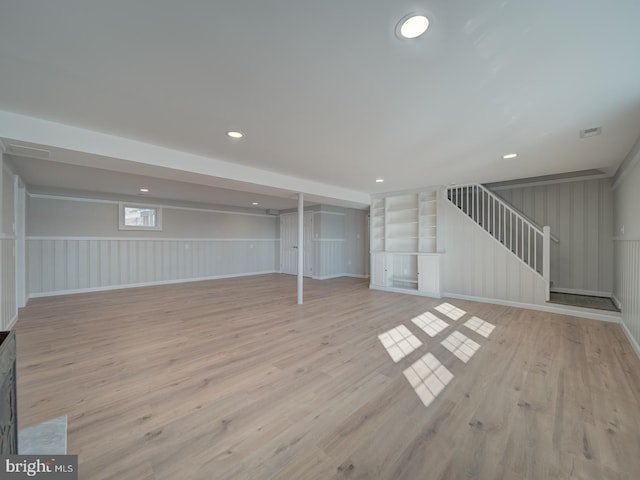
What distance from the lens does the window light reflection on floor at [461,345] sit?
2717mm

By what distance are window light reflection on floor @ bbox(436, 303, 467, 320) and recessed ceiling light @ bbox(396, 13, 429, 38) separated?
383 centimetres

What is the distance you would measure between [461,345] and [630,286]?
2.54 m

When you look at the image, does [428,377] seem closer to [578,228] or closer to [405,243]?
[405,243]

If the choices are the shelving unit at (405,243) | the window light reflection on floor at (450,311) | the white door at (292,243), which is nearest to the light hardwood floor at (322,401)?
the window light reflection on floor at (450,311)

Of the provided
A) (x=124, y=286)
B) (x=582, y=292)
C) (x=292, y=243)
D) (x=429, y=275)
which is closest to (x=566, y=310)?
(x=582, y=292)

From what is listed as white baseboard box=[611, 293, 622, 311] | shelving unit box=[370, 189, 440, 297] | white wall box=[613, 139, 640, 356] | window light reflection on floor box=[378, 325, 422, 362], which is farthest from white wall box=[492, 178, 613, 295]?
window light reflection on floor box=[378, 325, 422, 362]

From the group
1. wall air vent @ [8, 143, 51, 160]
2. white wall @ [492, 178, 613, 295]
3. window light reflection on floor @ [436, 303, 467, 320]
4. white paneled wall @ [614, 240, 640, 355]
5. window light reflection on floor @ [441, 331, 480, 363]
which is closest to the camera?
wall air vent @ [8, 143, 51, 160]

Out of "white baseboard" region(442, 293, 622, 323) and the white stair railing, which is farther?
the white stair railing

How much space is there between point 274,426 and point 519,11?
271 centimetres

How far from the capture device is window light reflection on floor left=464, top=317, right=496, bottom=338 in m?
3.41

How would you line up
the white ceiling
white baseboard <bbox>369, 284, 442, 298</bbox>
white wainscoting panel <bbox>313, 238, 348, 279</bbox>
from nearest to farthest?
the white ceiling < white baseboard <bbox>369, 284, 442, 298</bbox> < white wainscoting panel <bbox>313, 238, 348, 279</bbox>

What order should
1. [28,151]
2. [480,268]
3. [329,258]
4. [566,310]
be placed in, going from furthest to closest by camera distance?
[329,258] → [480,268] → [566,310] → [28,151]

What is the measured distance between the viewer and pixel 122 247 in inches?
254

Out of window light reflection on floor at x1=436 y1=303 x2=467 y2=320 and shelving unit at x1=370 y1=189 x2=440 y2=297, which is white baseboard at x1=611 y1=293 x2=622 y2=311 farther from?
shelving unit at x1=370 y1=189 x2=440 y2=297
